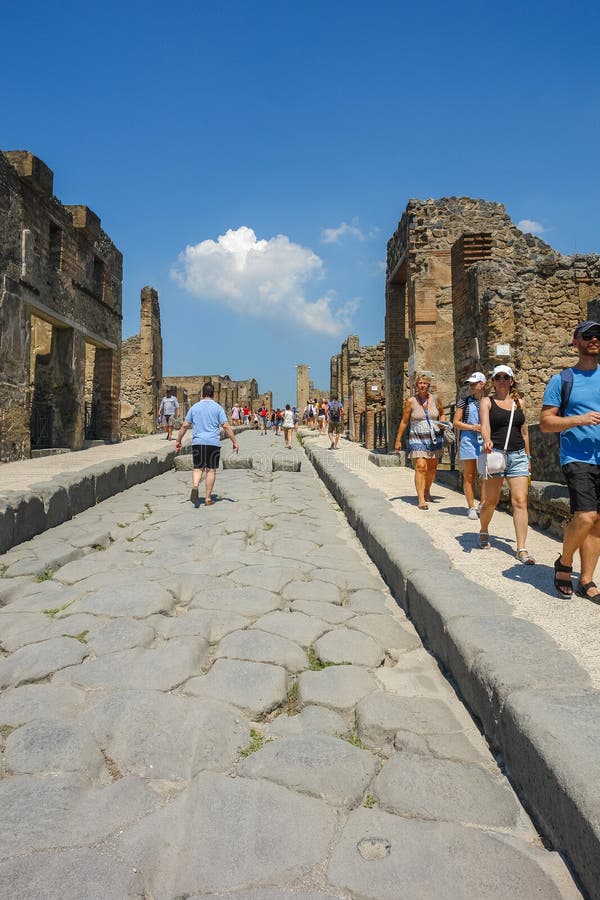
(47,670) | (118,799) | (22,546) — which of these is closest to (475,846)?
(118,799)

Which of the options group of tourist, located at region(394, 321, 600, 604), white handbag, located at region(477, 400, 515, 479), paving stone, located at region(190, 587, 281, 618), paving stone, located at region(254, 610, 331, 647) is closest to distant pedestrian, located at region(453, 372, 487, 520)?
group of tourist, located at region(394, 321, 600, 604)

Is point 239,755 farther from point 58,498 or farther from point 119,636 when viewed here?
point 58,498

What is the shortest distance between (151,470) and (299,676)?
7.71m

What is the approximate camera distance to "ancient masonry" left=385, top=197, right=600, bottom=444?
721cm

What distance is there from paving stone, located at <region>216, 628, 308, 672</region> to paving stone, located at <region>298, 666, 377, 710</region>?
0.41 ft

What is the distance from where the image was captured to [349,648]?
Answer: 112 inches

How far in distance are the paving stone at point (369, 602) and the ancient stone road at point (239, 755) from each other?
0.02 meters

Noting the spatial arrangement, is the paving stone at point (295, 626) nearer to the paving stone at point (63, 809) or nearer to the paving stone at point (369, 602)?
the paving stone at point (369, 602)

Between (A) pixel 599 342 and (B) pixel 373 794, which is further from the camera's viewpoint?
(A) pixel 599 342

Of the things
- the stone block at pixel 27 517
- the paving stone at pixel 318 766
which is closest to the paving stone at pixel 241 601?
the paving stone at pixel 318 766

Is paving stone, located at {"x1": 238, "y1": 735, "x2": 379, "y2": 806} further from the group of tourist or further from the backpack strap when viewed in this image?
the backpack strap

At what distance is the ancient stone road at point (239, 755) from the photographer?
1.43 m

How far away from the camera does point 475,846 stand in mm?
1515

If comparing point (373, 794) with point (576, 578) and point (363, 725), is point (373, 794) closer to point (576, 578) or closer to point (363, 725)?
point (363, 725)
